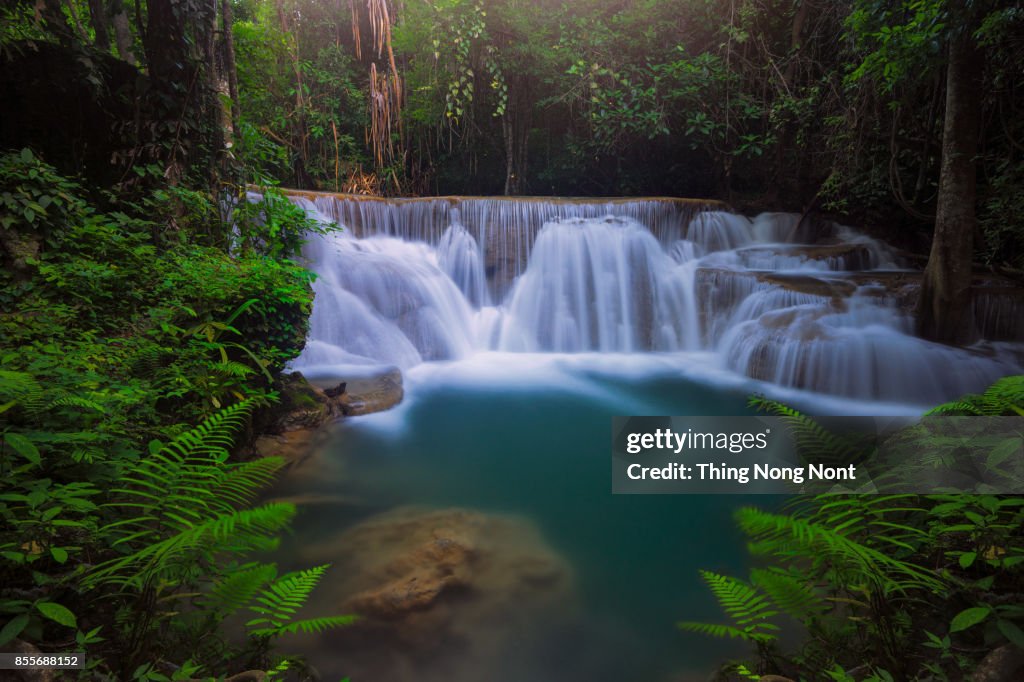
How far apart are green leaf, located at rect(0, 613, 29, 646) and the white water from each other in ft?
18.2

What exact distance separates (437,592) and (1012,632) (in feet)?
7.44

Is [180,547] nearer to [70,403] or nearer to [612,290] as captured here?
[70,403]

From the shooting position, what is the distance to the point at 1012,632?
1.29 m

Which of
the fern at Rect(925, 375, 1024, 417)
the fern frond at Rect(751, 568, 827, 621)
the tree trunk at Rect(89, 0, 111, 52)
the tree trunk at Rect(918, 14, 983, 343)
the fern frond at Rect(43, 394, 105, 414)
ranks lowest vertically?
the fern frond at Rect(751, 568, 827, 621)

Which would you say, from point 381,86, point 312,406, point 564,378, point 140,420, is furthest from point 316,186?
point 140,420

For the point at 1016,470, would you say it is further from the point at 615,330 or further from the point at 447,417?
the point at 615,330

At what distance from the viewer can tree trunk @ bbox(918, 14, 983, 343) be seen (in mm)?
6031

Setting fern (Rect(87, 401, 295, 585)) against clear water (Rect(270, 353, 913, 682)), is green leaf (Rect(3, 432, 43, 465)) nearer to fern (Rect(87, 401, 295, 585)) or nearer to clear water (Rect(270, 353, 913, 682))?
fern (Rect(87, 401, 295, 585))

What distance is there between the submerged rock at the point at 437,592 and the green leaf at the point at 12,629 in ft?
3.94

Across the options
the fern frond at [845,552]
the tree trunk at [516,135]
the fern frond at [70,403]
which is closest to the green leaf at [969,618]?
the fern frond at [845,552]

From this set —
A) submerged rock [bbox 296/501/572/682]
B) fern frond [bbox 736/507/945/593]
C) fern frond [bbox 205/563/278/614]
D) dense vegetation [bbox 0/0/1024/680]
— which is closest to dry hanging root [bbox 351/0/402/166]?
dense vegetation [bbox 0/0/1024/680]

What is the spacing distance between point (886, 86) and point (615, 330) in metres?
5.24

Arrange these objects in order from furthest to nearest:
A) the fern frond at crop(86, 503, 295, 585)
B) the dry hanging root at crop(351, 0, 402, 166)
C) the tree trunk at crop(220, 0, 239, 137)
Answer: the dry hanging root at crop(351, 0, 402, 166)
the tree trunk at crop(220, 0, 239, 137)
the fern frond at crop(86, 503, 295, 585)

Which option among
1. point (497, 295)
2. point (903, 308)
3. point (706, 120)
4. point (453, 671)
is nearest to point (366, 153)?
point (497, 295)
